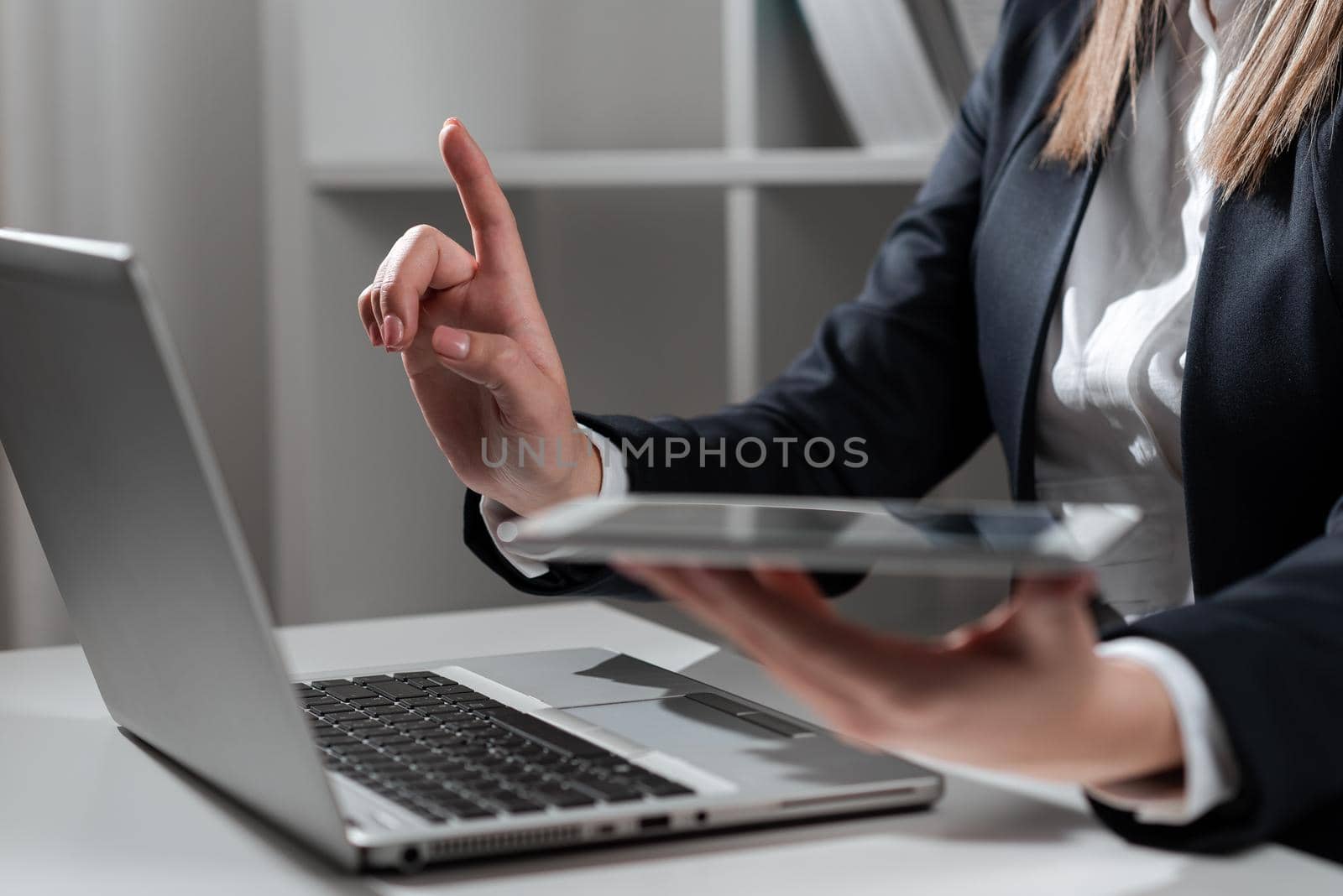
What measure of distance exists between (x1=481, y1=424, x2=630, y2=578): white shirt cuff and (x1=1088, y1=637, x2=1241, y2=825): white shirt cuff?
1.27 ft

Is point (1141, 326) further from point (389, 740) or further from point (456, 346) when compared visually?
point (389, 740)

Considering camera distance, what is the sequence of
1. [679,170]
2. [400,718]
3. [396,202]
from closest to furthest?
1. [400,718]
2. [679,170]
3. [396,202]

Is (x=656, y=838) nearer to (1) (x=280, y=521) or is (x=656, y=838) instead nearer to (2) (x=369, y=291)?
(2) (x=369, y=291)

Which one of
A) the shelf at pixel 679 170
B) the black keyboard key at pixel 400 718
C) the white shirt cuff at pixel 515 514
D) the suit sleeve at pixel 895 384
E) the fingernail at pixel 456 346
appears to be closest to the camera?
the black keyboard key at pixel 400 718

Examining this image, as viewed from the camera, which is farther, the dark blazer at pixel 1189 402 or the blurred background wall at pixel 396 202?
the blurred background wall at pixel 396 202

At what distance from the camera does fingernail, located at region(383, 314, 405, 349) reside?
2.38ft

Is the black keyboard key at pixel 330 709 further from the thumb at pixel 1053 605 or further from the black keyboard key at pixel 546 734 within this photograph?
the thumb at pixel 1053 605

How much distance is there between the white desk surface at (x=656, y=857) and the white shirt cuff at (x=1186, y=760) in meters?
0.02

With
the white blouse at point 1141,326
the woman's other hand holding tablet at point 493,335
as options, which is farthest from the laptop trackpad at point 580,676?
the white blouse at point 1141,326

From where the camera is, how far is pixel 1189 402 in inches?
30.9

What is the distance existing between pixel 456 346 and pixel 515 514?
14cm

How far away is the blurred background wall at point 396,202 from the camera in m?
1.34

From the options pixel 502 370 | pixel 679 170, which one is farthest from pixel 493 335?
pixel 679 170

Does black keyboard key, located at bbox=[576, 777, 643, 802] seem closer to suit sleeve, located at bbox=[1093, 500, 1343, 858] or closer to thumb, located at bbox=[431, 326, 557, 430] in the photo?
suit sleeve, located at bbox=[1093, 500, 1343, 858]
